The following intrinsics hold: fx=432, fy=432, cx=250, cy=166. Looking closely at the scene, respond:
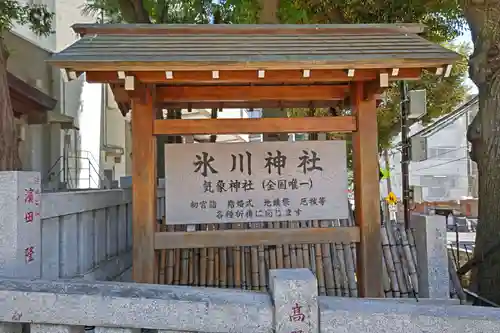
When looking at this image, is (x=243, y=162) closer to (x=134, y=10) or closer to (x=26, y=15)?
(x=134, y=10)

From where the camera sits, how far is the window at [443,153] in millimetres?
30266

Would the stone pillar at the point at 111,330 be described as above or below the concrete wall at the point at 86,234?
below

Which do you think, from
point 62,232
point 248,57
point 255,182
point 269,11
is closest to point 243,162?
point 255,182

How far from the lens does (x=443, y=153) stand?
30312 mm

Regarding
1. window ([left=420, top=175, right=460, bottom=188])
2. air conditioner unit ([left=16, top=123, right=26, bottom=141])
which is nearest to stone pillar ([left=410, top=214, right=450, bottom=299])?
air conditioner unit ([left=16, top=123, right=26, bottom=141])

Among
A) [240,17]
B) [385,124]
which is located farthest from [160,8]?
[385,124]

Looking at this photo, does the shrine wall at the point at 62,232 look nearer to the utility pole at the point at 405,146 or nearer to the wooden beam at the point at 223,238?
the wooden beam at the point at 223,238

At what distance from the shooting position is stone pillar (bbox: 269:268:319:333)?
2342 millimetres

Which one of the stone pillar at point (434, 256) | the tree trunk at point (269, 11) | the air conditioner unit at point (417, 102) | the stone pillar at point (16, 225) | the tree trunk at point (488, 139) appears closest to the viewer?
the stone pillar at point (16, 225)


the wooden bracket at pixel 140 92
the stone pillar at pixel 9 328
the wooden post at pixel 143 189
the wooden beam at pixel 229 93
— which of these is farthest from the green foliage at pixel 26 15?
the stone pillar at pixel 9 328

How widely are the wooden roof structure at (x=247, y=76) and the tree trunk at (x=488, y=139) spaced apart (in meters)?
2.05

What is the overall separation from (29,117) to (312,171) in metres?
9.98

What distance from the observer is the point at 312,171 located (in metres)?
5.39

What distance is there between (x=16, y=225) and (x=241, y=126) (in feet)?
9.39
